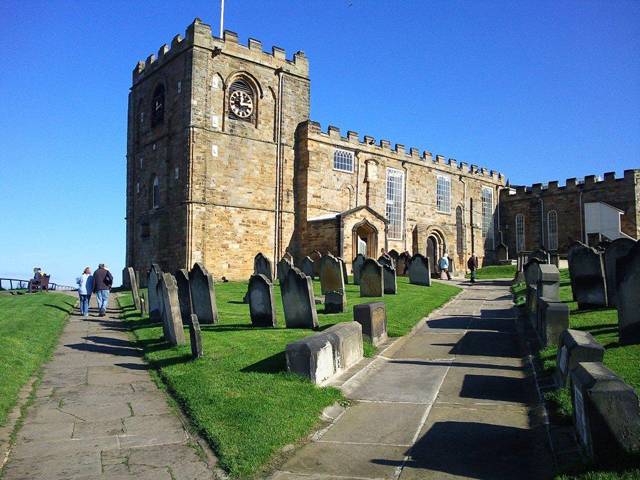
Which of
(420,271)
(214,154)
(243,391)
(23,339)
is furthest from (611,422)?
(214,154)

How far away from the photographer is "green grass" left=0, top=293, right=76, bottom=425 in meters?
6.93

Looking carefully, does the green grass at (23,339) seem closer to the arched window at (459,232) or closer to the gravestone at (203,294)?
the gravestone at (203,294)

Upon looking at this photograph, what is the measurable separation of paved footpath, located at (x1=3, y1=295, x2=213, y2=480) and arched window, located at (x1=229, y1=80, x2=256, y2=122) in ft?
75.6

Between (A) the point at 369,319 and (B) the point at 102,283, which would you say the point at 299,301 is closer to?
(A) the point at 369,319

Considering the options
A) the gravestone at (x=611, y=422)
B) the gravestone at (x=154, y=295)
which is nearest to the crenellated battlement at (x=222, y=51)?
the gravestone at (x=154, y=295)

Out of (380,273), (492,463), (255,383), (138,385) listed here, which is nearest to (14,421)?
(138,385)

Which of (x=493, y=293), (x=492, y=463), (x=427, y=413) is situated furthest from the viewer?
(x=493, y=293)

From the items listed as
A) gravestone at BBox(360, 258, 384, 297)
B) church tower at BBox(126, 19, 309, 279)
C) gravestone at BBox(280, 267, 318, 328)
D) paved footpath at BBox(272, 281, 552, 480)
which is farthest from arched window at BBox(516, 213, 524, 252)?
paved footpath at BBox(272, 281, 552, 480)

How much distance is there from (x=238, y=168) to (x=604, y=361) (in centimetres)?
2504

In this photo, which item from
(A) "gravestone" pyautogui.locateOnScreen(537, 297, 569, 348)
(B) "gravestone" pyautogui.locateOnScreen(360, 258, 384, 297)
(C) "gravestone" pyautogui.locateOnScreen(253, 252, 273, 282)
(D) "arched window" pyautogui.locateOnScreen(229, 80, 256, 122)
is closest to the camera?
(A) "gravestone" pyautogui.locateOnScreen(537, 297, 569, 348)

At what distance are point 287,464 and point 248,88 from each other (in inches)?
1127

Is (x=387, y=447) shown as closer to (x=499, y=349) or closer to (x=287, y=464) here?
(x=287, y=464)

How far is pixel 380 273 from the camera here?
1686cm

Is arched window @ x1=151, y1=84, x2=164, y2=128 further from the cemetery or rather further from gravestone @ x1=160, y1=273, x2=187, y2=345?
gravestone @ x1=160, y1=273, x2=187, y2=345
